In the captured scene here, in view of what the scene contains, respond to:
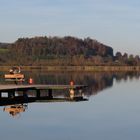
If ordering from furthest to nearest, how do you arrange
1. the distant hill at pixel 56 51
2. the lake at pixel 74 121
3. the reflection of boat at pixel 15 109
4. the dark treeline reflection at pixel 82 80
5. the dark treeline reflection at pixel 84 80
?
the distant hill at pixel 56 51
the dark treeline reflection at pixel 84 80
the dark treeline reflection at pixel 82 80
the reflection of boat at pixel 15 109
the lake at pixel 74 121

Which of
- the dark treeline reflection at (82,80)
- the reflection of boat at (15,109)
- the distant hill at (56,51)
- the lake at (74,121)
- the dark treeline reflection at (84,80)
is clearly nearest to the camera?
the lake at (74,121)

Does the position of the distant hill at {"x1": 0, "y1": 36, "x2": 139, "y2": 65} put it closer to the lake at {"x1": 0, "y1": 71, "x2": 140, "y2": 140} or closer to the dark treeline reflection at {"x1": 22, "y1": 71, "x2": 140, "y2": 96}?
the dark treeline reflection at {"x1": 22, "y1": 71, "x2": 140, "y2": 96}


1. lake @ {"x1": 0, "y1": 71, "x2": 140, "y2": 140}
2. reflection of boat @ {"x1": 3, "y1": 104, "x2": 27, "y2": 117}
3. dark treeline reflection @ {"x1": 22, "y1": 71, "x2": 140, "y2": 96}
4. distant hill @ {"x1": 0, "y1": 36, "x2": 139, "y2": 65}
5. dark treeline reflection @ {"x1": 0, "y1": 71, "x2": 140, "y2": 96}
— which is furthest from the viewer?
distant hill @ {"x1": 0, "y1": 36, "x2": 139, "y2": 65}

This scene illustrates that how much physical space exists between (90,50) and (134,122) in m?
158

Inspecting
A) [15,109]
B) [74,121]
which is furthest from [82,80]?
[74,121]

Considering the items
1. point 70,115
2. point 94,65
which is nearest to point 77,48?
point 94,65

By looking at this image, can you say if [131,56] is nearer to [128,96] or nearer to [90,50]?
[90,50]

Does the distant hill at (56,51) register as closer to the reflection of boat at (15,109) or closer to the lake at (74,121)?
the lake at (74,121)

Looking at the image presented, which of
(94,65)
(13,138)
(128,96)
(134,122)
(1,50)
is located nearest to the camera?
(13,138)

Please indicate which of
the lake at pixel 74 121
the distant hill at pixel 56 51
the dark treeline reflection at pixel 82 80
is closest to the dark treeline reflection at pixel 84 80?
the dark treeline reflection at pixel 82 80

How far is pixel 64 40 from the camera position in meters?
188

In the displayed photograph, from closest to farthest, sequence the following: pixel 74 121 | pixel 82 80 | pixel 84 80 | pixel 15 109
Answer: pixel 74 121 → pixel 15 109 → pixel 82 80 → pixel 84 80

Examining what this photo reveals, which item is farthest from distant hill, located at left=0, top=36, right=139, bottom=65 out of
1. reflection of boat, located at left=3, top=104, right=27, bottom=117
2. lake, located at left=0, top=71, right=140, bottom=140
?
reflection of boat, located at left=3, top=104, right=27, bottom=117

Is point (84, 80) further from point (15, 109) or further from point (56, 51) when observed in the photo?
point (56, 51)
